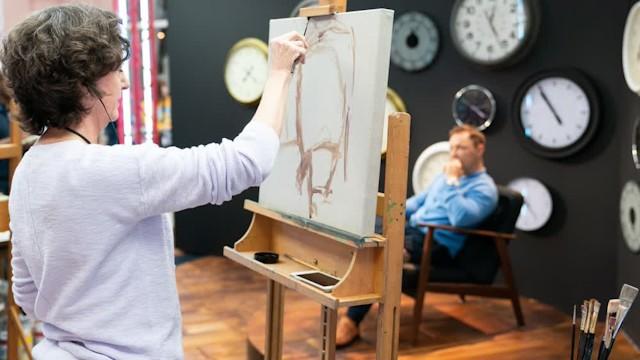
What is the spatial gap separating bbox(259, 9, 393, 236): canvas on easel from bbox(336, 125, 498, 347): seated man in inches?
66.3

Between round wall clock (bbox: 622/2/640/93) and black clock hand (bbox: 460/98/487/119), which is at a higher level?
round wall clock (bbox: 622/2/640/93)

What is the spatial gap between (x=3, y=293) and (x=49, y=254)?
8.82 feet

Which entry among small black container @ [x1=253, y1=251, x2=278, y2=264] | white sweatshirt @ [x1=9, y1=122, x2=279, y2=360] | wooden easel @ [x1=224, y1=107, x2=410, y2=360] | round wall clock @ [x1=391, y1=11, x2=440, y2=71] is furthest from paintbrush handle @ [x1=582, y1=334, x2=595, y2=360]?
round wall clock @ [x1=391, y1=11, x2=440, y2=71]

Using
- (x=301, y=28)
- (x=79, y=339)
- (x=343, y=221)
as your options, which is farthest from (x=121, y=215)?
(x=301, y=28)

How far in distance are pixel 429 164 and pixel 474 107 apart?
1.67 ft

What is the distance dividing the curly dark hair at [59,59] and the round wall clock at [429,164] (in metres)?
3.64

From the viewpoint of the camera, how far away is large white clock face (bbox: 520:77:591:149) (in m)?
4.19

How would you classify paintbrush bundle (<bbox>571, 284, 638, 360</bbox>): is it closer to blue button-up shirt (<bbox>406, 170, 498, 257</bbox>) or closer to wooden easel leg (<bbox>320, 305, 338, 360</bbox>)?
wooden easel leg (<bbox>320, 305, 338, 360</bbox>)

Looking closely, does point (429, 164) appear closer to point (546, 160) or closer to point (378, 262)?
point (546, 160)

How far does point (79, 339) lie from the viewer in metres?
1.39

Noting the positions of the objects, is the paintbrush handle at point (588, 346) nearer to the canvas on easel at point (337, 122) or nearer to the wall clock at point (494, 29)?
the canvas on easel at point (337, 122)

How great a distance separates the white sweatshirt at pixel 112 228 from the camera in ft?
4.19

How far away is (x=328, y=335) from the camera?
231 cm

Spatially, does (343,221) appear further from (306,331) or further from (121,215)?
(306,331)
